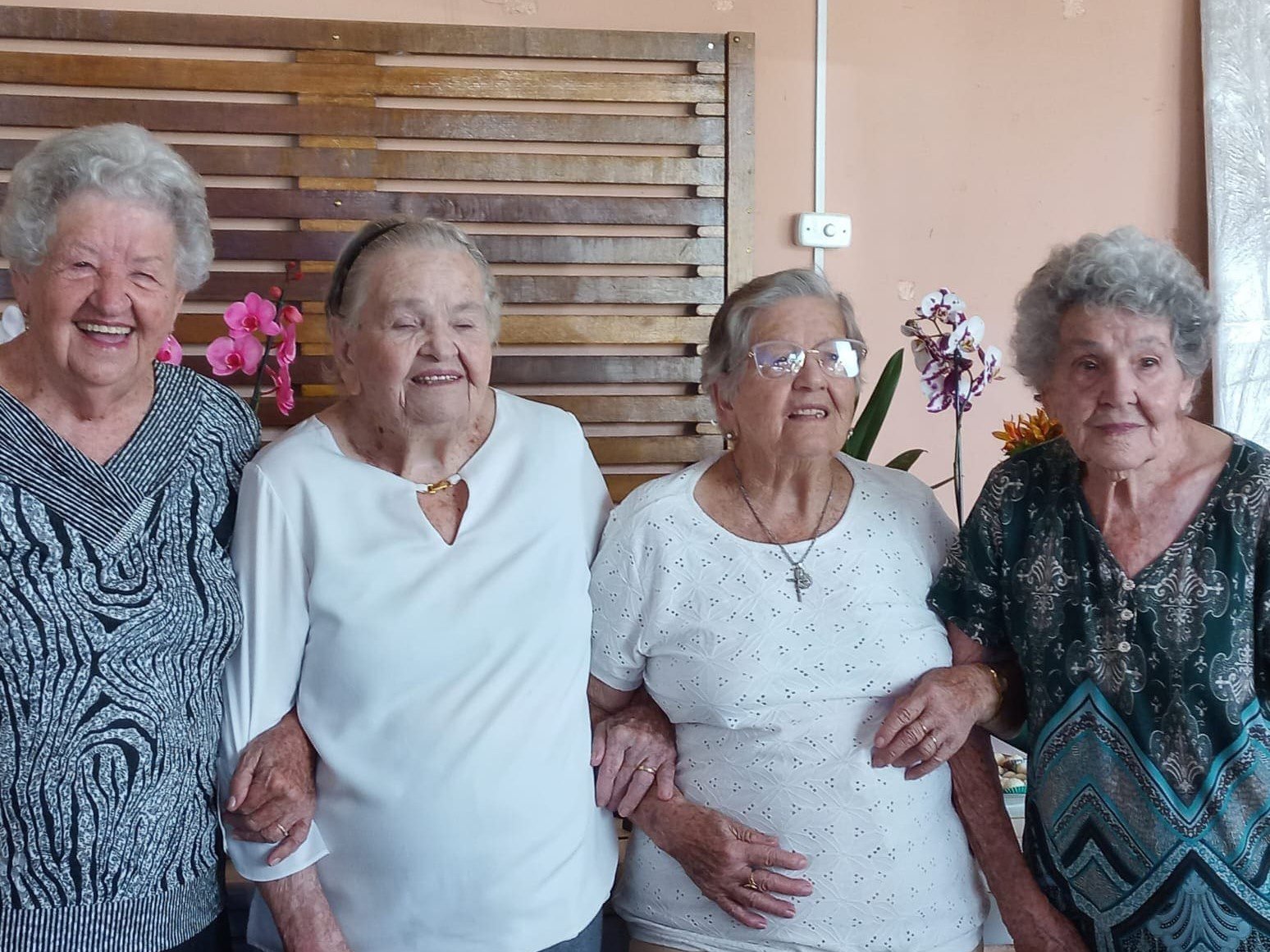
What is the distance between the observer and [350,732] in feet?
4.60

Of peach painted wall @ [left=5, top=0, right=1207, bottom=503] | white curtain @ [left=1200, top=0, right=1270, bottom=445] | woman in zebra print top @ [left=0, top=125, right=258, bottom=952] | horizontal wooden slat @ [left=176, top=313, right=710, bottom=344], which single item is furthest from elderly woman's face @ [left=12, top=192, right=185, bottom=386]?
white curtain @ [left=1200, top=0, right=1270, bottom=445]

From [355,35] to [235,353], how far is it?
936 mm

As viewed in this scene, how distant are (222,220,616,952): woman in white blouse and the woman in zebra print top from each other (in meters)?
0.09

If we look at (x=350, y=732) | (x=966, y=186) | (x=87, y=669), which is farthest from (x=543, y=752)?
(x=966, y=186)

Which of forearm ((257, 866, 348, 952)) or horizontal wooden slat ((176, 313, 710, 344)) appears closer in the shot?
forearm ((257, 866, 348, 952))

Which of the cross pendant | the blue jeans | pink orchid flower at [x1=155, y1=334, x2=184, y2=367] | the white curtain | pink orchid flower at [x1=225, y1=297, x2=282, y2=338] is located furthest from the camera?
the white curtain

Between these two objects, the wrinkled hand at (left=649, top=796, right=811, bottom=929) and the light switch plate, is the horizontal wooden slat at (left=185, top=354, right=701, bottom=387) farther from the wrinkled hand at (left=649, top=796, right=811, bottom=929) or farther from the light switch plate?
the wrinkled hand at (left=649, top=796, right=811, bottom=929)

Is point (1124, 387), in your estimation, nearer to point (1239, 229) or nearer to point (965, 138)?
point (965, 138)

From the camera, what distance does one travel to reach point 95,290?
50.4 inches

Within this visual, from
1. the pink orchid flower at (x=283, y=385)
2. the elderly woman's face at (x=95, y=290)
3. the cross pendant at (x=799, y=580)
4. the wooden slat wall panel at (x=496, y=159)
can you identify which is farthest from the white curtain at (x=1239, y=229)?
the elderly woman's face at (x=95, y=290)

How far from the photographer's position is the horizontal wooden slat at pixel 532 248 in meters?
2.45

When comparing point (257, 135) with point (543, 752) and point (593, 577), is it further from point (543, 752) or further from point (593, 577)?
point (543, 752)

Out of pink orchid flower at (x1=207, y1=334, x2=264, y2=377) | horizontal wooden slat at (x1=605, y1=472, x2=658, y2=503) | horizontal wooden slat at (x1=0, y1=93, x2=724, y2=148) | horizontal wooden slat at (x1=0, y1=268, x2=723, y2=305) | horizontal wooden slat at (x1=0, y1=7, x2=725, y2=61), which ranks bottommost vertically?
horizontal wooden slat at (x1=605, y1=472, x2=658, y2=503)

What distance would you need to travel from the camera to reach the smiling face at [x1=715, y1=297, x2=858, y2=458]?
5.10 ft
